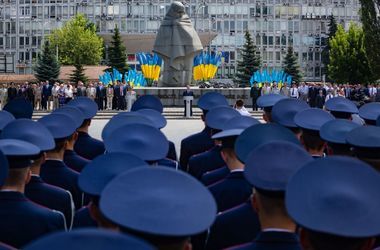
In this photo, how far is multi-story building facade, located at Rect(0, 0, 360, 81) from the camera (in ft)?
339

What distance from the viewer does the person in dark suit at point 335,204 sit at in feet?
9.84

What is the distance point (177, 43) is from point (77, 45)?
181 ft

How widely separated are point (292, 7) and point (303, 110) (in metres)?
100

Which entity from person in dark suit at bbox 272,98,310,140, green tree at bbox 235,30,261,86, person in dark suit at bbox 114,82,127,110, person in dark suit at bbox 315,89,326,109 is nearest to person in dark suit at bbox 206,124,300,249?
person in dark suit at bbox 272,98,310,140

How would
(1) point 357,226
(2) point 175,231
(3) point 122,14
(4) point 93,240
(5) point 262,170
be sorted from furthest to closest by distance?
(3) point 122,14 < (5) point 262,170 < (1) point 357,226 < (2) point 175,231 < (4) point 93,240

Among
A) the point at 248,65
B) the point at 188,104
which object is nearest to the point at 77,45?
the point at 248,65

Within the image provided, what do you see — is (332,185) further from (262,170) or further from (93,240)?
(93,240)

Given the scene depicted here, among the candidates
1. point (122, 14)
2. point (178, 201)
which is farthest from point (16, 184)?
point (122, 14)

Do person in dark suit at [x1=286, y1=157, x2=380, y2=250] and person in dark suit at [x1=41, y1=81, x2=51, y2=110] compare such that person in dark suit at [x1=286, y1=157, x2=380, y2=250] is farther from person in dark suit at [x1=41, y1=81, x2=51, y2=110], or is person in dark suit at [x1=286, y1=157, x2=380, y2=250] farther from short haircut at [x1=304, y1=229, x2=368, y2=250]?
person in dark suit at [x1=41, y1=81, x2=51, y2=110]

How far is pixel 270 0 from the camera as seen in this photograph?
343 ft

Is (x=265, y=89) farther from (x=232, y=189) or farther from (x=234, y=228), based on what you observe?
(x=234, y=228)

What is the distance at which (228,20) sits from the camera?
343 feet

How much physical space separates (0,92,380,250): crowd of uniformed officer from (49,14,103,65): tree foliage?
80.2 m

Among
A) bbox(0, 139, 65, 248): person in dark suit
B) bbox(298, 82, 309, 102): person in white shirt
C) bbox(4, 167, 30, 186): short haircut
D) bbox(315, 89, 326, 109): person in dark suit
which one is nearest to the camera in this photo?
bbox(0, 139, 65, 248): person in dark suit
